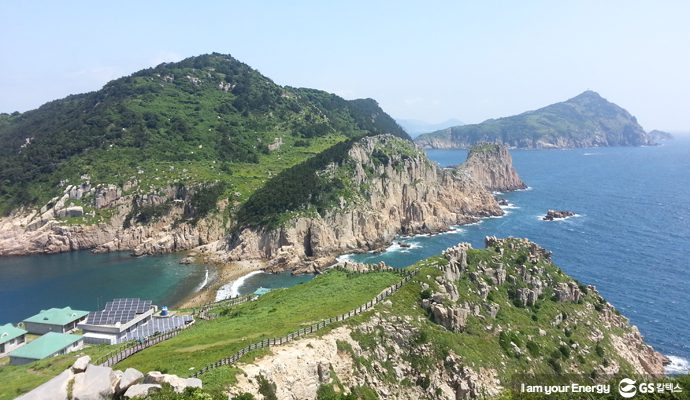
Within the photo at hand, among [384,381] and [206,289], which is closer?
[384,381]

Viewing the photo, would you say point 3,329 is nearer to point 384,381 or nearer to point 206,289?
point 206,289

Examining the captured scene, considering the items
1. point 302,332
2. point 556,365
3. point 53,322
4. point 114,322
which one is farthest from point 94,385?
point 53,322

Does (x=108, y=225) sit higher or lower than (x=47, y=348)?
higher

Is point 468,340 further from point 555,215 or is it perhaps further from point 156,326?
point 555,215

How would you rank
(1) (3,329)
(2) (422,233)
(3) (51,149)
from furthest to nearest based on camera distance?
1. (3) (51,149)
2. (2) (422,233)
3. (1) (3,329)

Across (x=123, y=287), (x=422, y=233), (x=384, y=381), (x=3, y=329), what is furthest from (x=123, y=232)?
(x=384, y=381)

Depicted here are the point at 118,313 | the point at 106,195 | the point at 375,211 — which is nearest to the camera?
the point at 118,313
